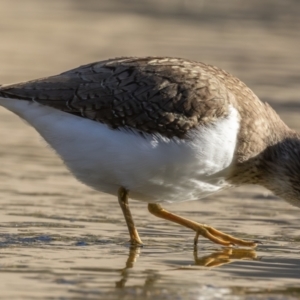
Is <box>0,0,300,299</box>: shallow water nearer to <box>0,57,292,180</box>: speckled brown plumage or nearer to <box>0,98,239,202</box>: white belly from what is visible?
<box>0,98,239,202</box>: white belly

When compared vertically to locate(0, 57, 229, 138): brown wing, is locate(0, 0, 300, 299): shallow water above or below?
below

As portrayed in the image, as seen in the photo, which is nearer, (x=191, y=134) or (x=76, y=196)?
(x=191, y=134)

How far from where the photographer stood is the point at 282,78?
56.2 ft

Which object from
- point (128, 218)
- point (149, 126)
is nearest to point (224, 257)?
point (128, 218)

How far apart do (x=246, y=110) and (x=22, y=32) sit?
1237 centimetres

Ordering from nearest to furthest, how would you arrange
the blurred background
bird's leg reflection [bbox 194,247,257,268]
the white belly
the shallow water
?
the shallow water < bird's leg reflection [bbox 194,247,257,268] < the white belly < the blurred background

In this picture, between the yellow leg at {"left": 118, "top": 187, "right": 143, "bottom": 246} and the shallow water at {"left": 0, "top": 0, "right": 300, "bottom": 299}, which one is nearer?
the shallow water at {"left": 0, "top": 0, "right": 300, "bottom": 299}

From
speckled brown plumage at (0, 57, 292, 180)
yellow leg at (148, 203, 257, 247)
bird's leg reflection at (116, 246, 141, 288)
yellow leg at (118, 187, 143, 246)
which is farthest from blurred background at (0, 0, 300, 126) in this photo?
bird's leg reflection at (116, 246, 141, 288)

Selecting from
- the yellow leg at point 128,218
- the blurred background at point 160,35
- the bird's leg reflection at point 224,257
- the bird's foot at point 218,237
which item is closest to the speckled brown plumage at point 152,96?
the bird's foot at point 218,237

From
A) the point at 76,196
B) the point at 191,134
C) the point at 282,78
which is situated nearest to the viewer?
the point at 191,134

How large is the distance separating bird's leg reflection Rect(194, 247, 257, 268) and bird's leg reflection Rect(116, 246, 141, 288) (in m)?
0.49

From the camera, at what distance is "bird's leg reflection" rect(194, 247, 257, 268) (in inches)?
311

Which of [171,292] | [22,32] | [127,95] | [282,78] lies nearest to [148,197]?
[127,95]

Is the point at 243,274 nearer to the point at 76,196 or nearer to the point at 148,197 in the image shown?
the point at 148,197
